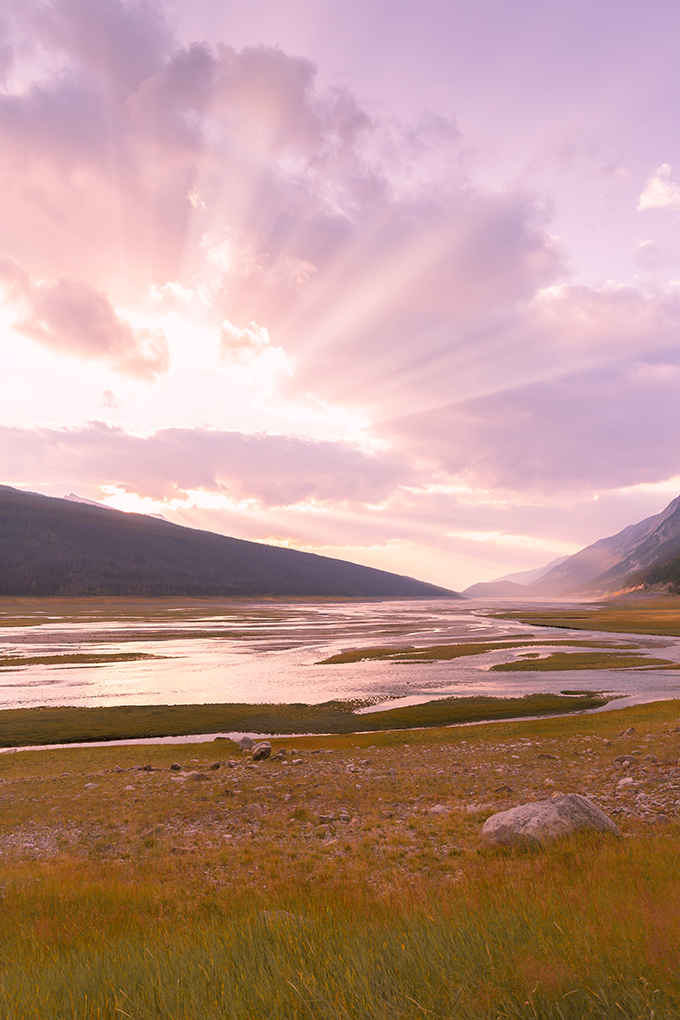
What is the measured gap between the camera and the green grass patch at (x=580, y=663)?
59.8 m

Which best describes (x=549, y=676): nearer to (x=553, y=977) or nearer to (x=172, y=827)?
(x=172, y=827)

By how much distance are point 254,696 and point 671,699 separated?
3609 centimetres

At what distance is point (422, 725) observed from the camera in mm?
36719

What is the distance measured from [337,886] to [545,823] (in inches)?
230

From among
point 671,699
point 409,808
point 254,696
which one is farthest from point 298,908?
point 671,699

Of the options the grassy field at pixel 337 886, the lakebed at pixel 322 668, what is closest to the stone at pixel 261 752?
the grassy field at pixel 337 886

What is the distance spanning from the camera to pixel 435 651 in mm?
77375

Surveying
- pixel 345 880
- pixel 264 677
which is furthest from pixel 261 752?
pixel 264 677

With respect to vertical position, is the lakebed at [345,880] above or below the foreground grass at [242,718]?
above

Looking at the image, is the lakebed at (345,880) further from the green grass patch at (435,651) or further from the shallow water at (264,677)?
the green grass patch at (435,651)

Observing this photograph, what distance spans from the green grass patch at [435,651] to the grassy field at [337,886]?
4086 cm

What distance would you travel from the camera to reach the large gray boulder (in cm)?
1266

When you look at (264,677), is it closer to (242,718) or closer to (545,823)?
(242,718)

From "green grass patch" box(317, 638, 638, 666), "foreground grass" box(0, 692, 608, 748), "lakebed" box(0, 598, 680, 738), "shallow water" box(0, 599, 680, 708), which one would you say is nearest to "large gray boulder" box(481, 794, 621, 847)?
"foreground grass" box(0, 692, 608, 748)
